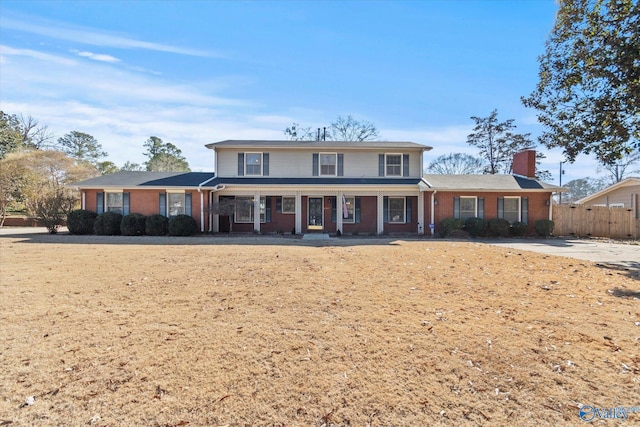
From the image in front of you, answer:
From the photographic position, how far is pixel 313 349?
3742mm

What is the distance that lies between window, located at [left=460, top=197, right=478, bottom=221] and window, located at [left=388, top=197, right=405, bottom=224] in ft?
10.6

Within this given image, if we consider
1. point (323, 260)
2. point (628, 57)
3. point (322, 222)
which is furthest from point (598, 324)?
point (322, 222)

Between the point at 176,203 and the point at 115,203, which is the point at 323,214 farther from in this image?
the point at 115,203

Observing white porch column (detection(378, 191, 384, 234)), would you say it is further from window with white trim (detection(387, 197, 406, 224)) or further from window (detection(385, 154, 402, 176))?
window (detection(385, 154, 402, 176))

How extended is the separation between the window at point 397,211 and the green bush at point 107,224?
15040mm

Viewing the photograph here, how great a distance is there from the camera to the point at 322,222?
20.3m

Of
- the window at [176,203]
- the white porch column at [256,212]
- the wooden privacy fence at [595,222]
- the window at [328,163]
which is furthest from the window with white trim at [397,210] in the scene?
the window at [176,203]

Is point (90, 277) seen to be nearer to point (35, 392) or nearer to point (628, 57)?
point (35, 392)

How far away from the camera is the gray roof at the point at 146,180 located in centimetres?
1847

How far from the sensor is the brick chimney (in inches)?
854

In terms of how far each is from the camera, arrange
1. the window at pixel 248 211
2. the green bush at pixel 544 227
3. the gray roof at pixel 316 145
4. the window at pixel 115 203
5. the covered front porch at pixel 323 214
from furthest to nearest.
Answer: the window at pixel 248 211 → the covered front porch at pixel 323 214 → the gray roof at pixel 316 145 → the window at pixel 115 203 → the green bush at pixel 544 227

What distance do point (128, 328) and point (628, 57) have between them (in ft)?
43.7

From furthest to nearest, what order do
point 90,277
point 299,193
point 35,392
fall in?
point 299,193
point 90,277
point 35,392

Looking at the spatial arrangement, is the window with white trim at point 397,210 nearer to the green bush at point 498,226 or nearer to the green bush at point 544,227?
the green bush at point 498,226
